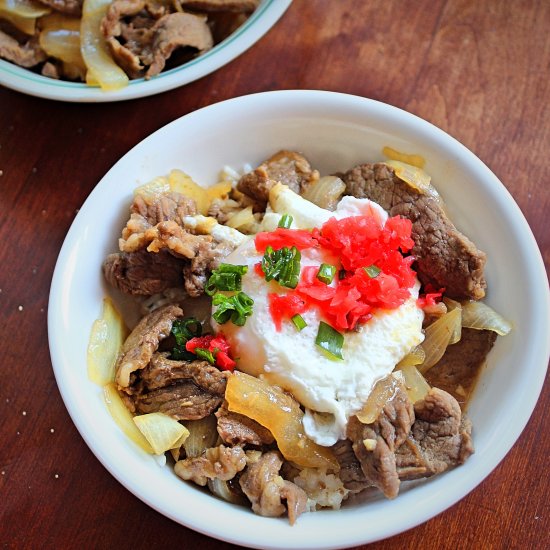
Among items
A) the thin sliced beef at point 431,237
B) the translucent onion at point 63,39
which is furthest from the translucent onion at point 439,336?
the translucent onion at point 63,39

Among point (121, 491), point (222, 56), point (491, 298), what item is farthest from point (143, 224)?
point (491, 298)

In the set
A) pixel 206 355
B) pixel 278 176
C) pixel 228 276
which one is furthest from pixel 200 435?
pixel 278 176

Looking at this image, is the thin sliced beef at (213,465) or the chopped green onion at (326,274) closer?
the thin sliced beef at (213,465)

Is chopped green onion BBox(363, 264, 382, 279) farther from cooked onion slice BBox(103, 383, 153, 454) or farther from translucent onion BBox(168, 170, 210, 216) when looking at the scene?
cooked onion slice BBox(103, 383, 153, 454)

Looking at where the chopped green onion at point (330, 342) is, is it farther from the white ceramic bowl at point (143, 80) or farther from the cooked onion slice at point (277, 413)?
the white ceramic bowl at point (143, 80)

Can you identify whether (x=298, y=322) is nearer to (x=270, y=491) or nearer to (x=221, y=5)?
(x=270, y=491)

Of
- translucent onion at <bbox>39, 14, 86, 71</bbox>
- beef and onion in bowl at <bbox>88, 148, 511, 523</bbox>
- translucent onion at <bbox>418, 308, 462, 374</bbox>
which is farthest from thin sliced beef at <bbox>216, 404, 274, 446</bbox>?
translucent onion at <bbox>39, 14, 86, 71</bbox>
